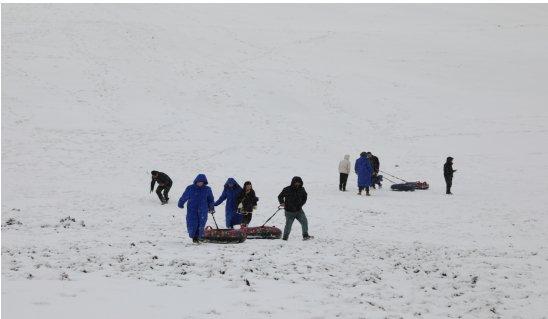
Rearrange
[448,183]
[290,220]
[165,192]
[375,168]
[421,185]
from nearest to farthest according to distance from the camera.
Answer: [290,220] < [165,192] < [448,183] < [375,168] < [421,185]

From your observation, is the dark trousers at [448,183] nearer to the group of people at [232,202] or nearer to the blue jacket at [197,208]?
the group of people at [232,202]

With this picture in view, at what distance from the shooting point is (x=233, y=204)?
48.0 feet

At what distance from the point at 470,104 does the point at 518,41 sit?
1990 centimetres

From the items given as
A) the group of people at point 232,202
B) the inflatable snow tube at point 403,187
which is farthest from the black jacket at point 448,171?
the group of people at point 232,202

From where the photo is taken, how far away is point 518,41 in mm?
54094

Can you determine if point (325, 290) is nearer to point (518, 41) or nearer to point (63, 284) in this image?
point (63, 284)

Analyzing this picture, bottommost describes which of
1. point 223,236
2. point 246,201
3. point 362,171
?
point 223,236

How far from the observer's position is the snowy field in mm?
8703

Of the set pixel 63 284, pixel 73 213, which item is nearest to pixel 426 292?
pixel 63 284

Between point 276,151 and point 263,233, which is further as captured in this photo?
point 276,151

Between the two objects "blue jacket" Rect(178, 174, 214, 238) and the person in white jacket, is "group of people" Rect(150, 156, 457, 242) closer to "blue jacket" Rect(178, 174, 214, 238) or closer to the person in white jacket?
"blue jacket" Rect(178, 174, 214, 238)

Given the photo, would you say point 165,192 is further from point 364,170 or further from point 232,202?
point 364,170

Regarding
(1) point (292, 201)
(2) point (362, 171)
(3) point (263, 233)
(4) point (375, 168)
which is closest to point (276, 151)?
(4) point (375, 168)

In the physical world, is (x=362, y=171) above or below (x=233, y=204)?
above
